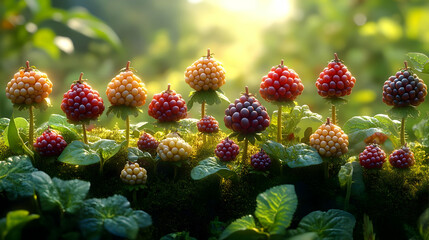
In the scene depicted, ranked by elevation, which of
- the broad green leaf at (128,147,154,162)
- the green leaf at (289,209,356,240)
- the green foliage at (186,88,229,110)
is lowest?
the green leaf at (289,209,356,240)

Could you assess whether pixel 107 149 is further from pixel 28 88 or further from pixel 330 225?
pixel 330 225

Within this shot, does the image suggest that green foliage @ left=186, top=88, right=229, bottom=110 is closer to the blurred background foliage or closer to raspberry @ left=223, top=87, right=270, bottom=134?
raspberry @ left=223, top=87, right=270, bottom=134

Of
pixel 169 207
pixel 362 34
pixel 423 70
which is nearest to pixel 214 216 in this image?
pixel 169 207

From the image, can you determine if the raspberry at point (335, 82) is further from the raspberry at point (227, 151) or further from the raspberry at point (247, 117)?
the raspberry at point (227, 151)

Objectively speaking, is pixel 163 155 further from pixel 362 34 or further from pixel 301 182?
pixel 362 34

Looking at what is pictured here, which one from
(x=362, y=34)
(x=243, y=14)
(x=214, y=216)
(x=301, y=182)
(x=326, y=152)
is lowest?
(x=214, y=216)

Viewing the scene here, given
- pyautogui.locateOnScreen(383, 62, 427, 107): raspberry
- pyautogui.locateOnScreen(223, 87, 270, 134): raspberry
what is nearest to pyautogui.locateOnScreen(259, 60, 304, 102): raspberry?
pyautogui.locateOnScreen(223, 87, 270, 134): raspberry
